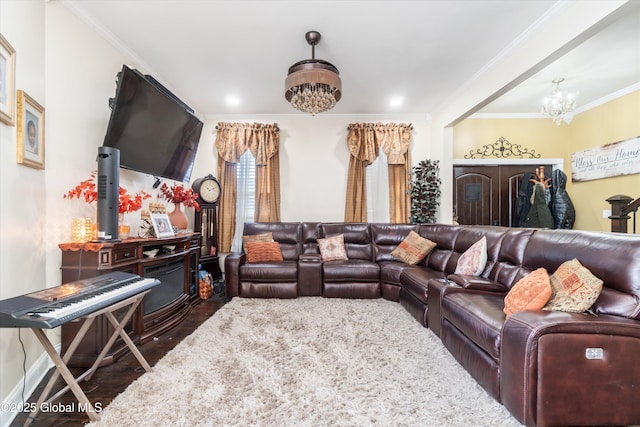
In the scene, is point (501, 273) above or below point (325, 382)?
above

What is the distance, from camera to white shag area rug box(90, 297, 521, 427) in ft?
4.66

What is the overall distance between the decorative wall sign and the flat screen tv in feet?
18.9

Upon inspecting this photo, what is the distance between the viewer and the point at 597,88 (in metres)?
3.81

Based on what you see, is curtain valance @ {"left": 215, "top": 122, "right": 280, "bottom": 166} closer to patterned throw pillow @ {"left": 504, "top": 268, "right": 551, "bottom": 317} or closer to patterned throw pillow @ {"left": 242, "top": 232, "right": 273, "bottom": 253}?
patterned throw pillow @ {"left": 242, "top": 232, "right": 273, "bottom": 253}

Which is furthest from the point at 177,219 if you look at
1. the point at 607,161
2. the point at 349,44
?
the point at 607,161

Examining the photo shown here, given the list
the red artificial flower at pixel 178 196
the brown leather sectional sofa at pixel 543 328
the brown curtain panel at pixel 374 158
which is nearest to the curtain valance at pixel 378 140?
the brown curtain panel at pixel 374 158

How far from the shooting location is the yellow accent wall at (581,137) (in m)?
3.82

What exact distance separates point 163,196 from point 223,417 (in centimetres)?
282

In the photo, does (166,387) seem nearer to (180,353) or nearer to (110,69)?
(180,353)

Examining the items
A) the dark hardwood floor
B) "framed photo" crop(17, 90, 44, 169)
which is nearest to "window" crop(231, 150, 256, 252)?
the dark hardwood floor

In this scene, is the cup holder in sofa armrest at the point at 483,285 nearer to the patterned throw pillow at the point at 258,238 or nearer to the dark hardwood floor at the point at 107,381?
the dark hardwood floor at the point at 107,381

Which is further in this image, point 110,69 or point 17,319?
point 110,69

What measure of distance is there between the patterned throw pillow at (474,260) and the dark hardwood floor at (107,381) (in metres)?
2.66

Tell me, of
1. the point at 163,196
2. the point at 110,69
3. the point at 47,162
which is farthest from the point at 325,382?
the point at 110,69
